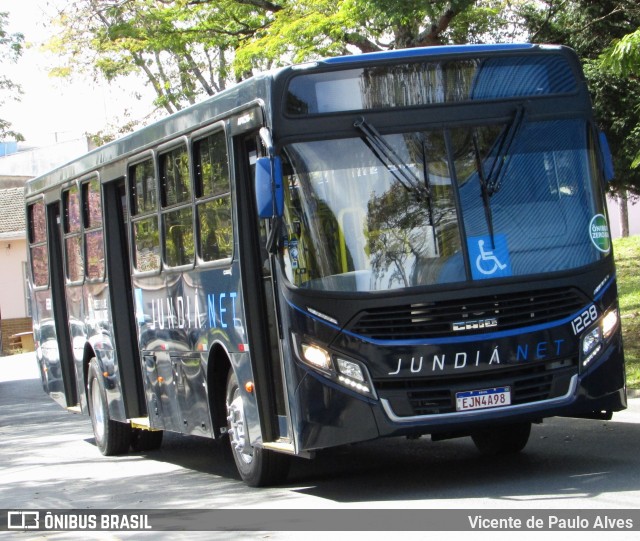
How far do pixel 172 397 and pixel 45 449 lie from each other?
3.92 meters

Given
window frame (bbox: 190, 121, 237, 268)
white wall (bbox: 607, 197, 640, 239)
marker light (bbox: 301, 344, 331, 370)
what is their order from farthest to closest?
1. white wall (bbox: 607, 197, 640, 239)
2. window frame (bbox: 190, 121, 237, 268)
3. marker light (bbox: 301, 344, 331, 370)

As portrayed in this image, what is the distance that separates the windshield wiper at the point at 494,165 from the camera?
887 cm

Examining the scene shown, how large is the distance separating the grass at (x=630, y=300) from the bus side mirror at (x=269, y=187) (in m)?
6.48

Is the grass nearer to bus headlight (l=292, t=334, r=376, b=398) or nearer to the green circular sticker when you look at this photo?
the green circular sticker

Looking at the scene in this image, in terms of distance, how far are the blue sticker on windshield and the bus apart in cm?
1

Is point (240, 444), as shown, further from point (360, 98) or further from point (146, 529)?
point (360, 98)

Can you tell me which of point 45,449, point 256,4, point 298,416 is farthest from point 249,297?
point 256,4

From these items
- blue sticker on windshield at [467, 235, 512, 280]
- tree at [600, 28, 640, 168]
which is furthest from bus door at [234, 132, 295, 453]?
tree at [600, 28, 640, 168]

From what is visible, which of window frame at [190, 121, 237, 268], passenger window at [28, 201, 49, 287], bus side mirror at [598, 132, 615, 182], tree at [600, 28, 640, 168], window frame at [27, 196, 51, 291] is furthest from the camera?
passenger window at [28, 201, 49, 287]

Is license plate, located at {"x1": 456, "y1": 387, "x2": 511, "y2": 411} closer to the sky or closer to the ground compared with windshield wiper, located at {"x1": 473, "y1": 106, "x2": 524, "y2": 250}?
closer to the ground

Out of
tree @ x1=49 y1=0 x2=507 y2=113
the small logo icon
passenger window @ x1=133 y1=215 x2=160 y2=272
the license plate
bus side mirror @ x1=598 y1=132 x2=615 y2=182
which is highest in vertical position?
tree @ x1=49 y1=0 x2=507 y2=113

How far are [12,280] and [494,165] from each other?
44.4 meters

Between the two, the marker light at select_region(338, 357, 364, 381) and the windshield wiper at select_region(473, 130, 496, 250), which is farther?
the windshield wiper at select_region(473, 130, 496, 250)

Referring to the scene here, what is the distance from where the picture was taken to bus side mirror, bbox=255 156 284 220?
340 inches
